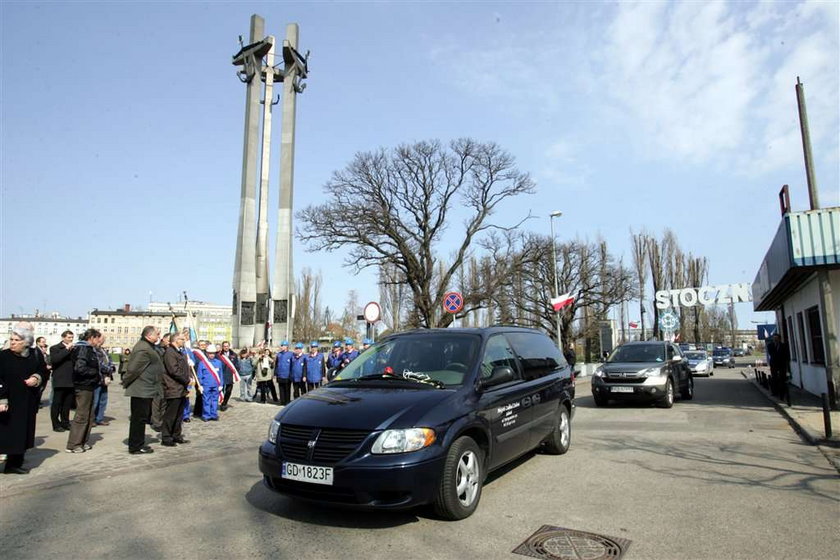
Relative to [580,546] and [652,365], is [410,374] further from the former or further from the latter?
[652,365]

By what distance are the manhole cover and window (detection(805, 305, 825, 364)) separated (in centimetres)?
1326

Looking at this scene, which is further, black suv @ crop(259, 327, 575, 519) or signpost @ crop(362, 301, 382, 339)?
signpost @ crop(362, 301, 382, 339)

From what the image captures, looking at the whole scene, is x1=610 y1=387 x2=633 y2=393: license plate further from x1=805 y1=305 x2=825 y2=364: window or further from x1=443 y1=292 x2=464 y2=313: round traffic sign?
x1=805 y1=305 x2=825 y2=364: window

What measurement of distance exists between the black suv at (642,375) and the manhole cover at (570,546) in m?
9.39

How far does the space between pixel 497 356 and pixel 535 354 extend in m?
1.34

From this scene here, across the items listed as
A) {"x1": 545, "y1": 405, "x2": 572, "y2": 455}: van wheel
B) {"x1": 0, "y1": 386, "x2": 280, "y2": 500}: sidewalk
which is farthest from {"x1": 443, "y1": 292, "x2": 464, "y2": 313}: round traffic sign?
{"x1": 545, "y1": 405, "x2": 572, "y2": 455}: van wheel

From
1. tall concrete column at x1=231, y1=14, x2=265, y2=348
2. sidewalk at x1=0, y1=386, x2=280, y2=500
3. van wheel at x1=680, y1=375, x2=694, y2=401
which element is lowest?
sidewalk at x1=0, y1=386, x2=280, y2=500

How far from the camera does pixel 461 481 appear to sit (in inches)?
192

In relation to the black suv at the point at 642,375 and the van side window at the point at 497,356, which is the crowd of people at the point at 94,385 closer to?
the van side window at the point at 497,356

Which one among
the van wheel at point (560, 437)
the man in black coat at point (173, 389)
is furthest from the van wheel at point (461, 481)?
the man in black coat at point (173, 389)

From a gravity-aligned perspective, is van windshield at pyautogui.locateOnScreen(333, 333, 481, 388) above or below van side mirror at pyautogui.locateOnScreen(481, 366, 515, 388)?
above

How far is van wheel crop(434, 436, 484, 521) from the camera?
4.62m

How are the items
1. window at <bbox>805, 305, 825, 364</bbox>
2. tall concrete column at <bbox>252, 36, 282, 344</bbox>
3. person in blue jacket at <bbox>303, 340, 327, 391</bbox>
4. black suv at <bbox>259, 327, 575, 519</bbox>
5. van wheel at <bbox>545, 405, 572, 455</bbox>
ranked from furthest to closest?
tall concrete column at <bbox>252, 36, 282, 344</bbox>, person in blue jacket at <bbox>303, 340, 327, 391</bbox>, window at <bbox>805, 305, 825, 364</bbox>, van wheel at <bbox>545, 405, 572, 455</bbox>, black suv at <bbox>259, 327, 575, 519</bbox>

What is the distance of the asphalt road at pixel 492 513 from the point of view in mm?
4242
